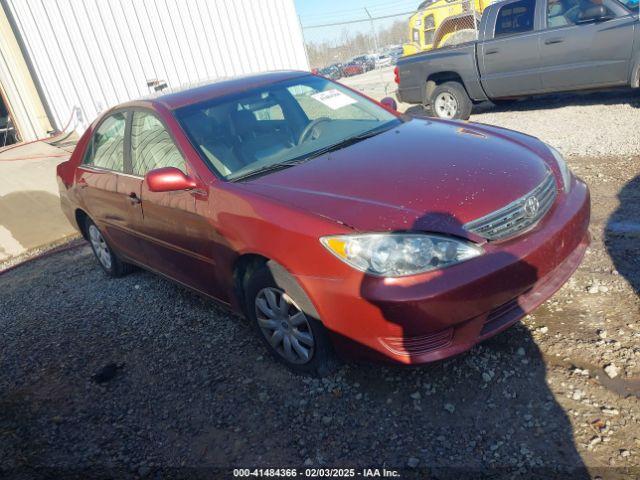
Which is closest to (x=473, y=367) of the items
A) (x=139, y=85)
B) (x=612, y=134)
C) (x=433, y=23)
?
(x=612, y=134)

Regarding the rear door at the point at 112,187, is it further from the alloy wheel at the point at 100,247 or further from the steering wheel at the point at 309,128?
the steering wheel at the point at 309,128

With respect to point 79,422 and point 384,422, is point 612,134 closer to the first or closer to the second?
Answer: point 384,422

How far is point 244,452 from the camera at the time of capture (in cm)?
246

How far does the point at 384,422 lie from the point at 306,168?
141 centimetres

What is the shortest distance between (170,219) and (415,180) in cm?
162

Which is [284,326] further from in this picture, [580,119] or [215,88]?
[580,119]

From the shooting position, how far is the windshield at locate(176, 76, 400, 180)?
10.3 feet

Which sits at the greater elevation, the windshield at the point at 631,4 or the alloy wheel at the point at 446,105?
the windshield at the point at 631,4

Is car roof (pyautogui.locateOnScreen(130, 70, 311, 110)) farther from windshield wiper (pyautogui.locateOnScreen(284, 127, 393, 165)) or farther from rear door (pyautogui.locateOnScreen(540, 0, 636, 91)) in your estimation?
rear door (pyautogui.locateOnScreen(540, 0, 636, 91))

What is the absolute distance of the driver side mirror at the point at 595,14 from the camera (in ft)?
22.6

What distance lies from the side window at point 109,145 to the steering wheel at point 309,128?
1.46 meters

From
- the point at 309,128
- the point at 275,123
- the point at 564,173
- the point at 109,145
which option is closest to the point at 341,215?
the point at 309,128

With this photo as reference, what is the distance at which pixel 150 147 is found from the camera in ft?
11.7

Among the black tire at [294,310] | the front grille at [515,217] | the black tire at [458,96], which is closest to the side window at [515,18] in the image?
the black tire at [458,96]
